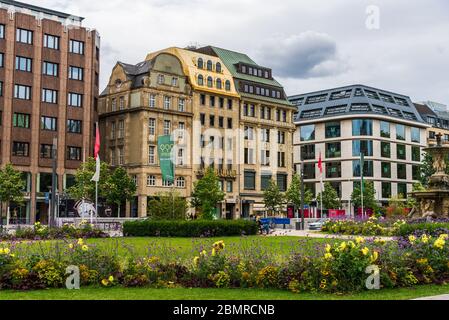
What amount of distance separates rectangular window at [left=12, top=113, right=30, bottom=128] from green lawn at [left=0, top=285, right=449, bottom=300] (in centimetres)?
5609

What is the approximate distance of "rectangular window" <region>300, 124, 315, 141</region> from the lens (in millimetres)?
108375

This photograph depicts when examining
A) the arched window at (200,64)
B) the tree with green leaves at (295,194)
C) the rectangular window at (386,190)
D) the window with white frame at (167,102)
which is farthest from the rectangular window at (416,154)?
the window with white frame at (167,102)

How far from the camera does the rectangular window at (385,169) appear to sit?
104250 millimetres

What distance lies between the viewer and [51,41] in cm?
7056

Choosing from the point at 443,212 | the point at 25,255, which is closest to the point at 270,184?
the point at 443,212

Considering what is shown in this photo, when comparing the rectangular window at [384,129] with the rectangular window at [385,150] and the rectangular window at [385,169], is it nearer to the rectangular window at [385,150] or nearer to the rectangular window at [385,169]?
the rectangular window at [385,150]

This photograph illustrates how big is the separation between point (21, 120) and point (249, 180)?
32.0 metres

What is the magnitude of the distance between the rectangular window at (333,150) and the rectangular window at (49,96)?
167ft

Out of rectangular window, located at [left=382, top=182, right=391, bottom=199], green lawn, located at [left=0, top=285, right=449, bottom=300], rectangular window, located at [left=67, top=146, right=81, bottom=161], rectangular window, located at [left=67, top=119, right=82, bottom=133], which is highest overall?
rectangular window, located at [left=67, top=119, right=82, bottom=133]

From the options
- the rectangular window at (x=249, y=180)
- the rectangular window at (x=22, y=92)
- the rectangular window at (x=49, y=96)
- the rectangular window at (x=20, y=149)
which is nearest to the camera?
the rectangular window at (x=20, y=149)

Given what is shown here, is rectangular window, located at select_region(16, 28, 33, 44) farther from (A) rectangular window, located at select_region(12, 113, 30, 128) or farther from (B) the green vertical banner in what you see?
(B) the green vertical banner

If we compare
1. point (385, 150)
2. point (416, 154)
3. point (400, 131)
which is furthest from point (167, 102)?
point (416, 154)

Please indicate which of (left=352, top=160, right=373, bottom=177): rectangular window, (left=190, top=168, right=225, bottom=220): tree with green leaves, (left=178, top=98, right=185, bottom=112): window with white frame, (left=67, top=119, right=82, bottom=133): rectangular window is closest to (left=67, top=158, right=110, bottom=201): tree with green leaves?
(left=67, top=119, right=82, bottom=133): rectangular window

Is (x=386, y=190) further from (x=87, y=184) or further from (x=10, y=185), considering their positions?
(x=10, y=185)
